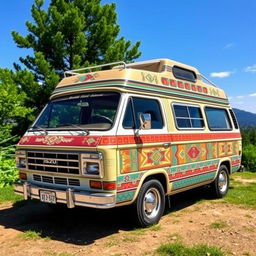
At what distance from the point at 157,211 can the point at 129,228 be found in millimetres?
626

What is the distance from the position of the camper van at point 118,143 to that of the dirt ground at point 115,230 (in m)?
0.51

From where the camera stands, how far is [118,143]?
5355 millimetres

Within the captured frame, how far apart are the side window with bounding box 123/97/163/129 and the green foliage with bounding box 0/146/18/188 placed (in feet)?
18.7

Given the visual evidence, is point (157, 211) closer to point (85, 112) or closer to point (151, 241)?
point (151, 241)

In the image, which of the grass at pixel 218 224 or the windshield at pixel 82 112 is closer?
the windshield at pixel 82 112

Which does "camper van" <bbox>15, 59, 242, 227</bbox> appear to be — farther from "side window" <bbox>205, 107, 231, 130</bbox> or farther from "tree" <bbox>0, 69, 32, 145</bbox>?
"tree" <bbox>0, 69, 32, 145</bbox>

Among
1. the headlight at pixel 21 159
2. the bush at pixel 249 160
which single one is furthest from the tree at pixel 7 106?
the bush at pixel 249 160

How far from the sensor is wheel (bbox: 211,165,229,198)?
8.62 m

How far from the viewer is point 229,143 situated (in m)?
9.17

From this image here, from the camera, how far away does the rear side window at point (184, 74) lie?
746 cm

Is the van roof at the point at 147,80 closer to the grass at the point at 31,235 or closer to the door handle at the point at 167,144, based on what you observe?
the door handle at the point at 167,144

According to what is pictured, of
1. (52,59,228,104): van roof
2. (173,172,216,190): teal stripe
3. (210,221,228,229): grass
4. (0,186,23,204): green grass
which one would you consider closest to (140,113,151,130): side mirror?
(52,59,228,104): van roof

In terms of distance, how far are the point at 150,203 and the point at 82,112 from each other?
79.7 inches

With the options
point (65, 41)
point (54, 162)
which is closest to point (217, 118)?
point (54, 162)
